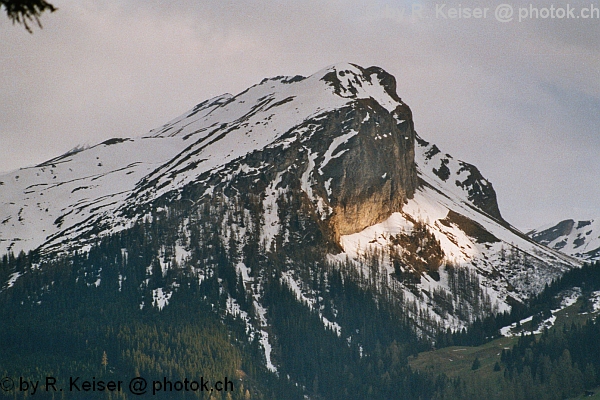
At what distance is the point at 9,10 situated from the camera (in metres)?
18.8

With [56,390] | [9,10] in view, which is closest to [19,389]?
[56,390]

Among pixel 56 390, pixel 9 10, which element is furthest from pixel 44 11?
pixel 56 390

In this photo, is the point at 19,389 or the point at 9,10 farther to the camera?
the point at 19,389

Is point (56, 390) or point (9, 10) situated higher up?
point (9, 10)

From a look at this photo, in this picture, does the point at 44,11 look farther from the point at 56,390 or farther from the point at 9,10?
the point at 56,390

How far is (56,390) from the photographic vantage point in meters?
200

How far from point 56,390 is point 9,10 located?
626 feet

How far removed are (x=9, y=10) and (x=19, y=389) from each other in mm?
192655

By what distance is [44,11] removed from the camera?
1861cm

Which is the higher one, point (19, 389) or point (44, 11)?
point (44, 11)

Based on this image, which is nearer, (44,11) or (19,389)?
(44,11)

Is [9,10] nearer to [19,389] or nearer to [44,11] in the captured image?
[44,11]

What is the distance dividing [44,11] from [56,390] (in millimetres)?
191050

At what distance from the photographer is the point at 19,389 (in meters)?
200
